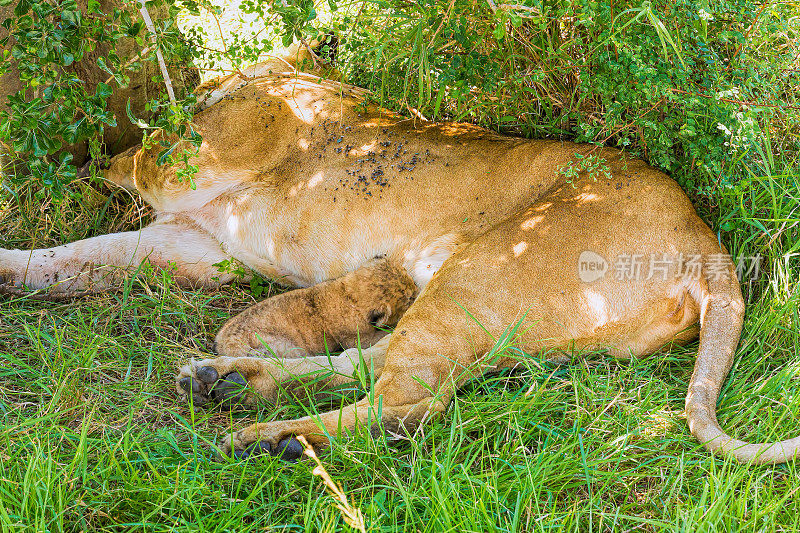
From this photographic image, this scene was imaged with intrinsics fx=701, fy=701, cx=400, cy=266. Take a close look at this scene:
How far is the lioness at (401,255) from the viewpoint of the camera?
2559 millimetres

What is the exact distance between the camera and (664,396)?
257 centimetres

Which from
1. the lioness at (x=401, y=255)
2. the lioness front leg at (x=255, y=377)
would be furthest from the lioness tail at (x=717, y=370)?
the lioness front leg at (x=255, y=377)

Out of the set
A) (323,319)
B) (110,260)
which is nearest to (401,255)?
(323,319)

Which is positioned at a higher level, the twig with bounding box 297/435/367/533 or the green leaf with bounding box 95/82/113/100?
the green leaf with bounding box 95/82/113/100

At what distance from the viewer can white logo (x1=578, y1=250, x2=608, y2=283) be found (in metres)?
2.64

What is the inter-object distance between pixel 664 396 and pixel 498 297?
2.30 feet

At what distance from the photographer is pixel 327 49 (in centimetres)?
362

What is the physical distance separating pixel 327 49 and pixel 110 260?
5.02 feet

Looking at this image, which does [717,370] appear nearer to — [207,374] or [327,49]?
[207,374]

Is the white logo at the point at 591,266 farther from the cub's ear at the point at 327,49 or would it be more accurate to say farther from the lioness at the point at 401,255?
the cub's ear at the point at 327,49

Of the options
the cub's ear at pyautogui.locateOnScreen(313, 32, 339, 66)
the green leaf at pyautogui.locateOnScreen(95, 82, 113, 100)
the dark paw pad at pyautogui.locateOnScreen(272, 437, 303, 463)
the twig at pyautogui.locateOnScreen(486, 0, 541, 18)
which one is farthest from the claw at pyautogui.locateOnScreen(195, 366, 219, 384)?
the cub's ear at pyautogui.locateOnScreen(313, 32, 339, 66)

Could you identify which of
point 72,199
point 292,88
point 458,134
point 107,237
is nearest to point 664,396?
point 458,134

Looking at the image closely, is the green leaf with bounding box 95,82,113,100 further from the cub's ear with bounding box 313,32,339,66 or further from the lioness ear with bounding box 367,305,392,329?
the lioness ear with bounding box 367,305,392,329

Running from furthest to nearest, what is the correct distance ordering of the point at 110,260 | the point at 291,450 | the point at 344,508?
the point at 110,260
the point at 291,450
the point at 344,508
